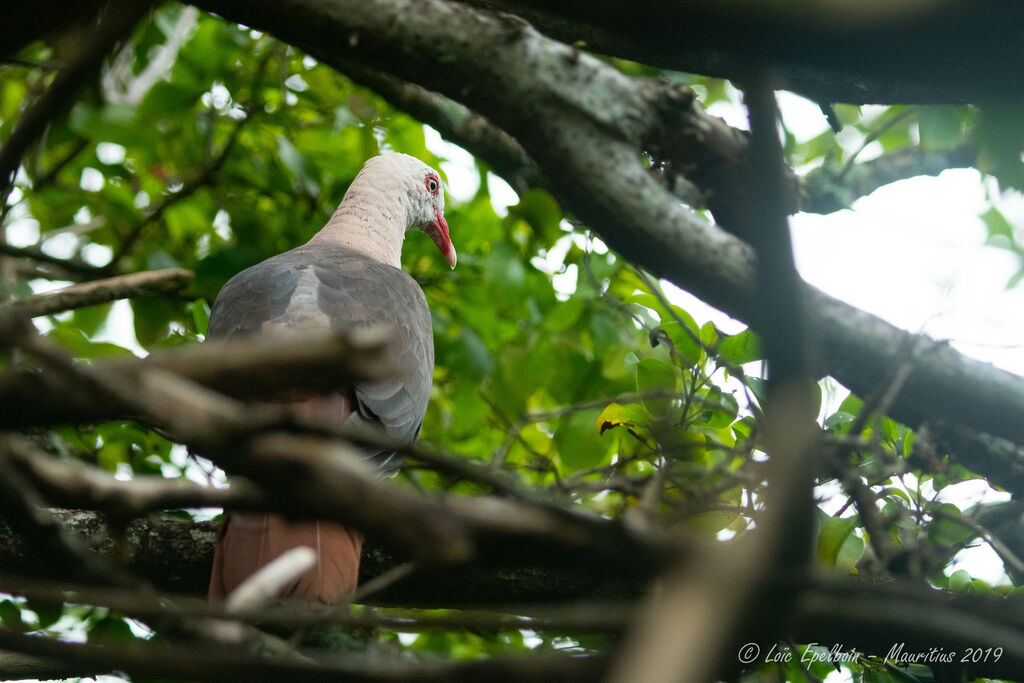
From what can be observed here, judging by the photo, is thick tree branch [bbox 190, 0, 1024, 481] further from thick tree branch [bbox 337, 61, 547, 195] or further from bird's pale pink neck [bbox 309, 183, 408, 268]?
bird's pale pink neck [bbox 309, 183, 408, 268]

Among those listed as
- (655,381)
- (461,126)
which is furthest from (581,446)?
(461,126)

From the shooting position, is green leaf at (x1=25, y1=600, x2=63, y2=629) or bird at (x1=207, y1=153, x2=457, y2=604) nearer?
bird at (x1=207, y1=153, x2=457, y2=604)

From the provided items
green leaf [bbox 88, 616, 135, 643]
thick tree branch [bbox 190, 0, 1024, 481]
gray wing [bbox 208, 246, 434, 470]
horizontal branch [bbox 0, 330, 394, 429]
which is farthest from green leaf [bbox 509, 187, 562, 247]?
horizontal branch [bbox 0, 330, 394, 429]

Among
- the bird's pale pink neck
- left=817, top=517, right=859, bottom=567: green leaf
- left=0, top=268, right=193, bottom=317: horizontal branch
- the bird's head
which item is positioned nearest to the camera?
left=817, top=517, right=859, bottom=567: green leaf

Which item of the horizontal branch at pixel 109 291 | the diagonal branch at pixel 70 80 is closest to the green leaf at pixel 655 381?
the diagonal branch at pixel 70 80

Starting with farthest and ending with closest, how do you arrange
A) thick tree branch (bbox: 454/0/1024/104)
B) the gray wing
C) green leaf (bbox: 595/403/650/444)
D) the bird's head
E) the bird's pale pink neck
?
the bird's head < the bird's pale pink neck < the gray wing < green leaf (bbox: 595/403/650/444) < thick tree branch (bbox: 454/0/1024/104)

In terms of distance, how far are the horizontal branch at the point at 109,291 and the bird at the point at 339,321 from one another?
400mm

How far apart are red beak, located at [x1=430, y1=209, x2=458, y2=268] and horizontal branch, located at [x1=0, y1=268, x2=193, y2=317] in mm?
1065

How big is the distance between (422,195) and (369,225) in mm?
507

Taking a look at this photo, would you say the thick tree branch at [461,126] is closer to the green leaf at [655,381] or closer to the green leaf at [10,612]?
the green leaf at [655,381]

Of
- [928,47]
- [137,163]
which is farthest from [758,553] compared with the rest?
[137,163]

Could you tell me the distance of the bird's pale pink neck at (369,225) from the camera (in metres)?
3.34

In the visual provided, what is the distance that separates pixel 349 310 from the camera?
256 centimetres

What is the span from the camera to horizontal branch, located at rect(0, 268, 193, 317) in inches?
107
